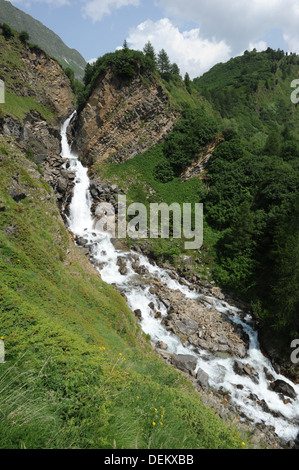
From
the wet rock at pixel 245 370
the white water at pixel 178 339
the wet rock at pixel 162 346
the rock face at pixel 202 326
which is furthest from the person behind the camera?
the rock face at pixel 202 326

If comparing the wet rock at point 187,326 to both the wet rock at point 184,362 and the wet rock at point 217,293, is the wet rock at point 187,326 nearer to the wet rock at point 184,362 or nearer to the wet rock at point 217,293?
the wet rock at point 184,362

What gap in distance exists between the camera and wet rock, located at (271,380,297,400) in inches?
567

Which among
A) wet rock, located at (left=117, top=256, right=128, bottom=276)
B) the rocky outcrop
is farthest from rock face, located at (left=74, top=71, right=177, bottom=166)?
wet rock, located at (left=117, top=256, right=128, bottom=276)

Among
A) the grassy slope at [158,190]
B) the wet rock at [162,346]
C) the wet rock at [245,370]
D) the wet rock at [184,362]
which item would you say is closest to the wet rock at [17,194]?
the wet rock at [162,346]

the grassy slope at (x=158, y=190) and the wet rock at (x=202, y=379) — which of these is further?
the grassy slope at (x=158, y=190)

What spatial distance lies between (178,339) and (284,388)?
7.43 m

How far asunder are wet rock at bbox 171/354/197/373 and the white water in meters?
0.71

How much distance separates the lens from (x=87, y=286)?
12844 mm

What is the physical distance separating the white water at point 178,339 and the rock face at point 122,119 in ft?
37.0

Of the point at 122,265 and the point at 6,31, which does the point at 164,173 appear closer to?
the point at 122,265

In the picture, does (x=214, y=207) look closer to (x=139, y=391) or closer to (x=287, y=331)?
(x=287, y=331)

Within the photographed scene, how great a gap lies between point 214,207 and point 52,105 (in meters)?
35.3

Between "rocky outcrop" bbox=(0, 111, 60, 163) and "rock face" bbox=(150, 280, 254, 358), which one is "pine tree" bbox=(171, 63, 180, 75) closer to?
"rocky outcrop" bbox=(0, 111, 60, 163)

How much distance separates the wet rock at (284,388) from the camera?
1439cm
